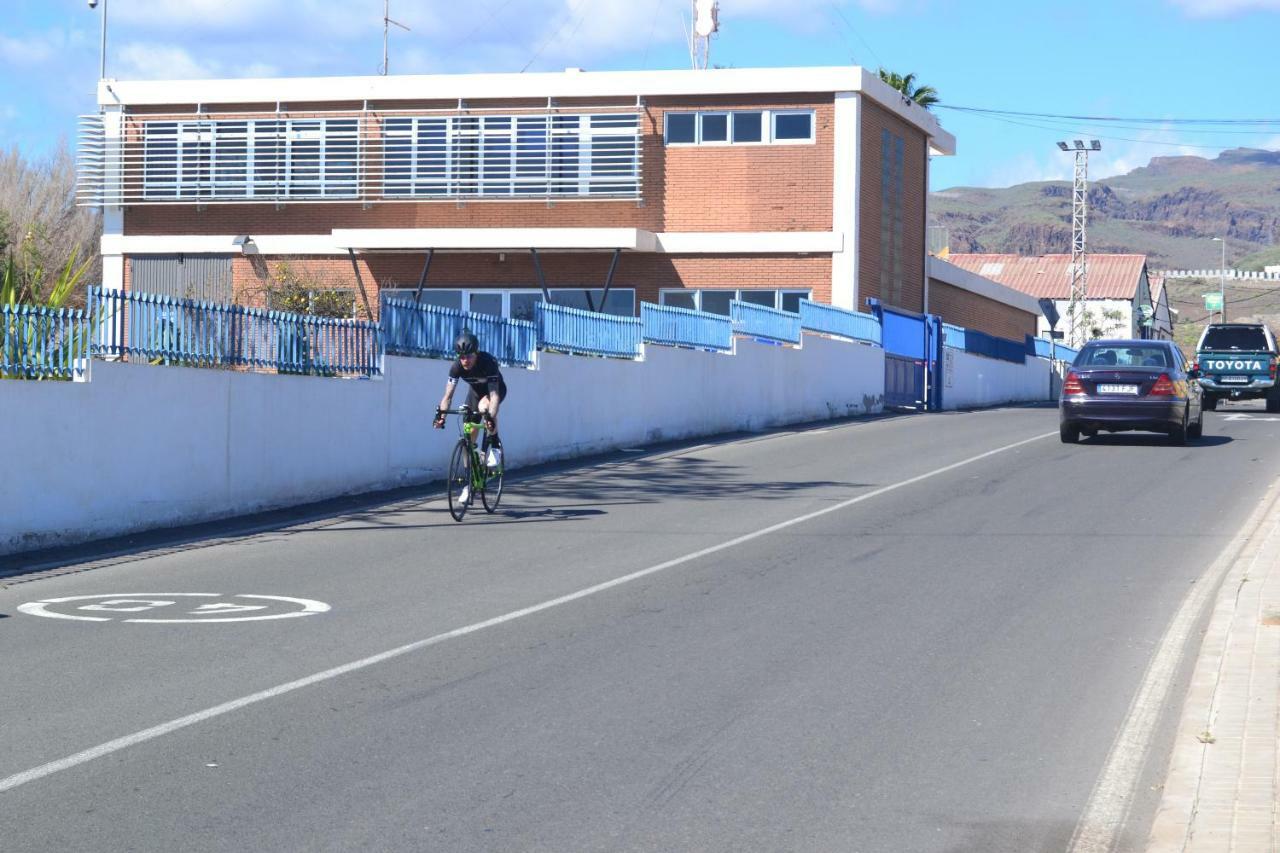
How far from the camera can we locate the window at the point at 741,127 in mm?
40125

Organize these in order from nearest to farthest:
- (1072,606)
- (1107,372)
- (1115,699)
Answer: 1. (1115,699)
2. (1072,606)
3. (1107,372)

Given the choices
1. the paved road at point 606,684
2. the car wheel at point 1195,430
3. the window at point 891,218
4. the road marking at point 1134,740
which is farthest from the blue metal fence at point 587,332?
the window at point 891,218


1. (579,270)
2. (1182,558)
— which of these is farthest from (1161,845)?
(579,270)

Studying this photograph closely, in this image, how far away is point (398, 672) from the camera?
27.8ft

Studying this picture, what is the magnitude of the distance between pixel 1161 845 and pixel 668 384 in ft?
71.5

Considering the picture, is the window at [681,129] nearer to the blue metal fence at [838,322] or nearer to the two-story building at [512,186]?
the two-story building at [512,186]

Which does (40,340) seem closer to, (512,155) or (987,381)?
(512,155)

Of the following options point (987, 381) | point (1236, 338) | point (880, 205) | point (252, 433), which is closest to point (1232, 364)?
point (1236, 338)

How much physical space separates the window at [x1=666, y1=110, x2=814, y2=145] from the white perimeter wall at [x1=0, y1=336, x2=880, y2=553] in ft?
→ 45.9

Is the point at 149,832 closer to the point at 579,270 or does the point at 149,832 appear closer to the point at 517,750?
the point at 517,750

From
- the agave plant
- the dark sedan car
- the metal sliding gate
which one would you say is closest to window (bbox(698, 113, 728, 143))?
the metal sliding gate

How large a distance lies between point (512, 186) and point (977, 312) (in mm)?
20884

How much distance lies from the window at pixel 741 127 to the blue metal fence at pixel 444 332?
726 inches

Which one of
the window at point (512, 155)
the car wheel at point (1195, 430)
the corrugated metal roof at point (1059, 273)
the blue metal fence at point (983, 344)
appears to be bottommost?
the car wheel at point (1195, 430)
